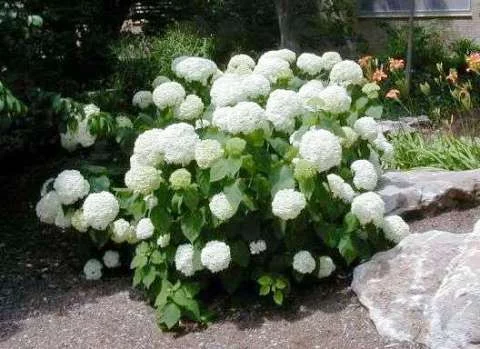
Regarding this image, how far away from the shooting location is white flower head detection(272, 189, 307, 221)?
383 cm

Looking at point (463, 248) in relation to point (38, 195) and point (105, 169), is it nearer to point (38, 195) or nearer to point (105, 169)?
point (105, 169)

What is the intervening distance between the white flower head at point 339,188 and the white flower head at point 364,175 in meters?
0.09

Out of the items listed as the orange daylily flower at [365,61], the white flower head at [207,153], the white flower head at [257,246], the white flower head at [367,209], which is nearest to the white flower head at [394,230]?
the white flower head at [367,209]

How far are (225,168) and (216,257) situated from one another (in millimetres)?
424

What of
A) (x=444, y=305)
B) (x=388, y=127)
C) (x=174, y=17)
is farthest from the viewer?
(x=174, y=17)

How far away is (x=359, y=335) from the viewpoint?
3.88 m

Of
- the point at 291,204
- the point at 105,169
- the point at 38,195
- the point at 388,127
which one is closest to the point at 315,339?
the point at 291,204

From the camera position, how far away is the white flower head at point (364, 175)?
4227 mm

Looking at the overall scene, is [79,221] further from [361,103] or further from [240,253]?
[361,103]

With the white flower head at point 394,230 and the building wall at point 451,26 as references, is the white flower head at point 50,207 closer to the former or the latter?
the white flower head at point 394,230

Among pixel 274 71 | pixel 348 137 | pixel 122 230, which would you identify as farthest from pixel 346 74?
pixel 122 230

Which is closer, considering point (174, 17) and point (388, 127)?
point (388, 127)

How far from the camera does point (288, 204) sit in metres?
3.83

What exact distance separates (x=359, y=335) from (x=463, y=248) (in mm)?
639
